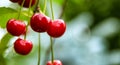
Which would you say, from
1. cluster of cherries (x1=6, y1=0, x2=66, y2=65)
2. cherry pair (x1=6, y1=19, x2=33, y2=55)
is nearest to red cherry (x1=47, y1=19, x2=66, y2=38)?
cluster of cherries (x1=6, y1=0, x2=66, y2=65)

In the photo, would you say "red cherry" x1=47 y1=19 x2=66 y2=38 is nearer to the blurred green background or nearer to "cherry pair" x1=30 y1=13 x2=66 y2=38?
"cherry pair" x1=30 y1=13 x2=66 y2=38

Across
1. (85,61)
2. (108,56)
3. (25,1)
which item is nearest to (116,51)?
(108,56)

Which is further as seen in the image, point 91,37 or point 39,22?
point 91,37

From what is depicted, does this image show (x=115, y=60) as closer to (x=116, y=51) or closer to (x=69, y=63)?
(x=116, y=51)

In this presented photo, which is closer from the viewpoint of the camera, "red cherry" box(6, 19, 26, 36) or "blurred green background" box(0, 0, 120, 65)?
"red cherry" box(6, 19, 26, 36)

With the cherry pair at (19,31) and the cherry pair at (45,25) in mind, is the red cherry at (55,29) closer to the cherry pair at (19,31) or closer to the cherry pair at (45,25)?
the cherry pair at (45,25)

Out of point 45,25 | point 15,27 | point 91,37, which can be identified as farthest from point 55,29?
point 91,37

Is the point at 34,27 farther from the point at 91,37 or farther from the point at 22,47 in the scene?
the point at 91,37
